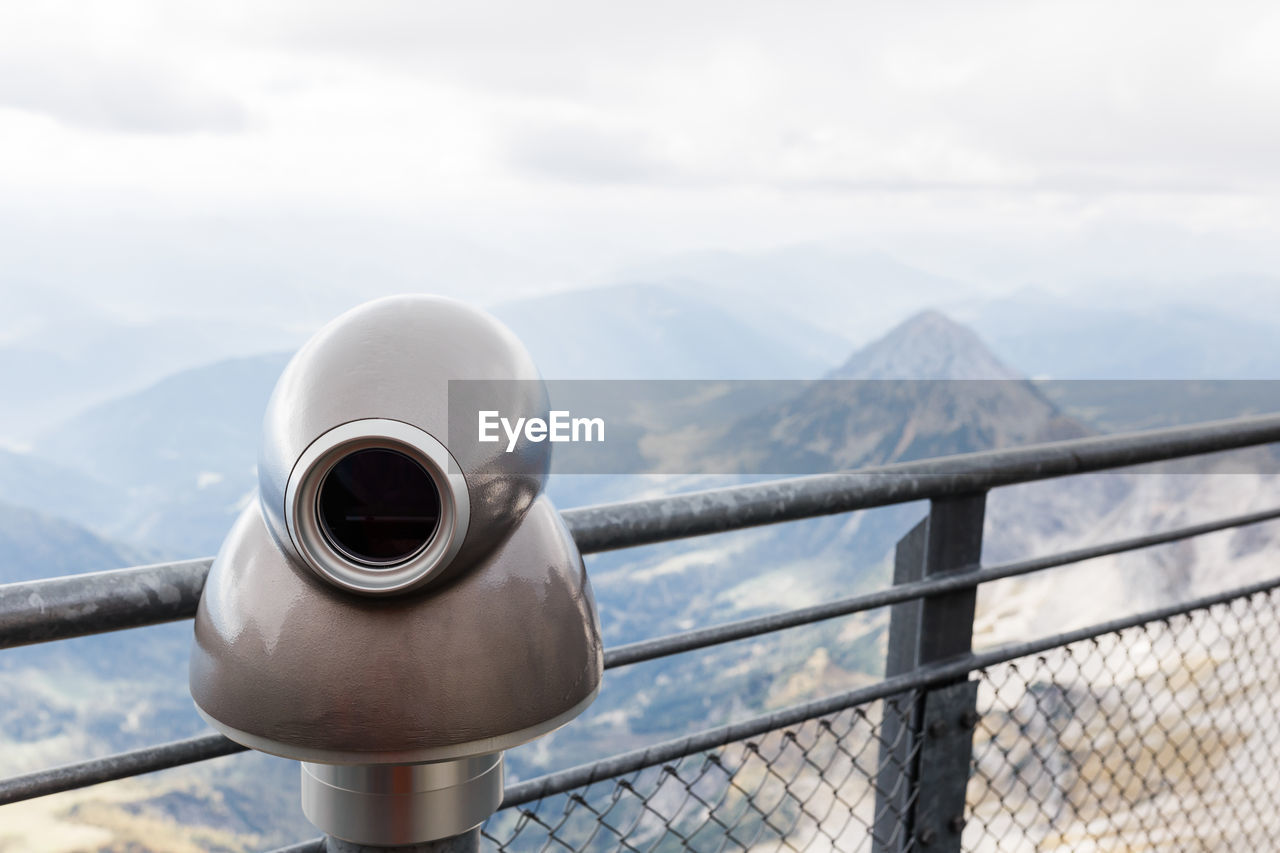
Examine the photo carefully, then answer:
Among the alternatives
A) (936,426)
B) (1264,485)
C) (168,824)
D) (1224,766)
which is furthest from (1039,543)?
(1224,766)

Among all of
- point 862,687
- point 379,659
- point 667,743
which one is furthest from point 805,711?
point 379,659

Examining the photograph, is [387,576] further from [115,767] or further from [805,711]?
[805,711]

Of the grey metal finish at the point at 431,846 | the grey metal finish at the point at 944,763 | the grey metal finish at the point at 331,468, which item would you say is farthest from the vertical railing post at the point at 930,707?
the grey metal finish at the point at 331,468

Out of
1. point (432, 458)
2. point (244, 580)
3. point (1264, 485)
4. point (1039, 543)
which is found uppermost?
point (432, 458)

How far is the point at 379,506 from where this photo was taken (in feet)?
2.46

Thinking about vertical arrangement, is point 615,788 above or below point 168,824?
above

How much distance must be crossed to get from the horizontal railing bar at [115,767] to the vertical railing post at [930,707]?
0.96m

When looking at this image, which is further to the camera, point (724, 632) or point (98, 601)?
point (724, 632)

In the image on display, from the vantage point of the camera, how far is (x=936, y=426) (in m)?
40.9

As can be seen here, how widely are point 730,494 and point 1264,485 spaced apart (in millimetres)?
21440

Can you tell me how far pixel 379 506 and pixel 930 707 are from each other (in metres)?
1.07

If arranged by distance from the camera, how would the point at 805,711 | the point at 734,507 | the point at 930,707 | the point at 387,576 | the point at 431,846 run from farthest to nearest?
the point at 930,707
the point at 805,711
the point at 734,507
the point at 431,846
the point at 387,576

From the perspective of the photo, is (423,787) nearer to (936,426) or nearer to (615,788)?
(615,788)

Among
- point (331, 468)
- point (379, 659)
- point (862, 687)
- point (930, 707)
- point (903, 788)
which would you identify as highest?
point (331, 468)
